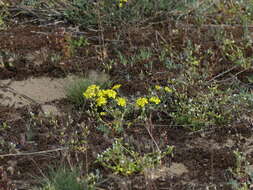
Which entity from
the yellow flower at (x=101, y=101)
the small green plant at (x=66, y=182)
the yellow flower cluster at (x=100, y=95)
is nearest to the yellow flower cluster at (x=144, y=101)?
the yellow flower cluster at (x=100, y=95)

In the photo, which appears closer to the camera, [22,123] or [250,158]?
[250,158]

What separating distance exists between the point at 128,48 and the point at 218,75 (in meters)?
1.09

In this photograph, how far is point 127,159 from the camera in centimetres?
375

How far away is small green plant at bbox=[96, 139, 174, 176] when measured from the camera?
12.0ft

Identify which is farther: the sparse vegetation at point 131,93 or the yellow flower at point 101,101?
the yellow flower at point 101,101

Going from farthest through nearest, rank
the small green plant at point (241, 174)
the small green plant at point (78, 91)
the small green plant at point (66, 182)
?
the small green plant at point (78, 91), the small green plant at point (241, 174), the small green plant at point (66, 182)

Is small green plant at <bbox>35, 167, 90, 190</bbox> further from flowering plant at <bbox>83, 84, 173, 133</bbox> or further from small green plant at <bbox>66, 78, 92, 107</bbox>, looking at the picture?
small green plant at <bbox>66, 78, 92, 107</bbox>


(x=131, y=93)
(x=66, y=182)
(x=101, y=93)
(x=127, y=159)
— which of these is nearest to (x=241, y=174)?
(x=127, y=159)

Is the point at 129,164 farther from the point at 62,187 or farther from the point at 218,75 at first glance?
the point at 218,75

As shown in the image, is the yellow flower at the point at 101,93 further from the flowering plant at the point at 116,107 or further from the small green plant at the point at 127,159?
the small green plant at the point at 127,159

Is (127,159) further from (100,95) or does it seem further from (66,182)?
(100,95)

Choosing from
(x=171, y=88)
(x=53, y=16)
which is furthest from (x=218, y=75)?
(x=53, y=16)

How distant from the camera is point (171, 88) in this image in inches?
188

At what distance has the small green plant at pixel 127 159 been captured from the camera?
12.0 feet
